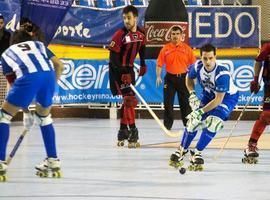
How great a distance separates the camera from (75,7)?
2236 centimetres

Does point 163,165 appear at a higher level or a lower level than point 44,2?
lower

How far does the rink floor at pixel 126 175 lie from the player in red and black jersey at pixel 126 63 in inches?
13.0

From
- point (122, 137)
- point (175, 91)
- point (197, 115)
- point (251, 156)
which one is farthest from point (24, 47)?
point (175, 91)

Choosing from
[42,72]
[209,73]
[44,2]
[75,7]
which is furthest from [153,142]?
[75,7]

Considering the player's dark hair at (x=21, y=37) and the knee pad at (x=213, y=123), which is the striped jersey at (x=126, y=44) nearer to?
the knee pad at (x=213, y=123)

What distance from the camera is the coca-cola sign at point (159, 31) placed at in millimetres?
20422

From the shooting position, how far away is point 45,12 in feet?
49.7

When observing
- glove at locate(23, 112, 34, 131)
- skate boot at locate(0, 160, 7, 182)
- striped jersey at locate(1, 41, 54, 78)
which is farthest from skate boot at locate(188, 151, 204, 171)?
skate boot at locate(0, 160, 7, 182)

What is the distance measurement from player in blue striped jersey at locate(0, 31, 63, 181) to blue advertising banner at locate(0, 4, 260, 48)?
1199cm

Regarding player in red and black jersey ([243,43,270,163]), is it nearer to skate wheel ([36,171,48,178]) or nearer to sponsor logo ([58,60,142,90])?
skate wheel ([36,171,48,178])

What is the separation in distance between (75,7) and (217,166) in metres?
11.0

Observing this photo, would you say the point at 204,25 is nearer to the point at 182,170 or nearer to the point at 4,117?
the point at 182,170

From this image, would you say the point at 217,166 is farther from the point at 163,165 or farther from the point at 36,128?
the point at 36,128

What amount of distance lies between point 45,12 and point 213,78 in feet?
15.0
